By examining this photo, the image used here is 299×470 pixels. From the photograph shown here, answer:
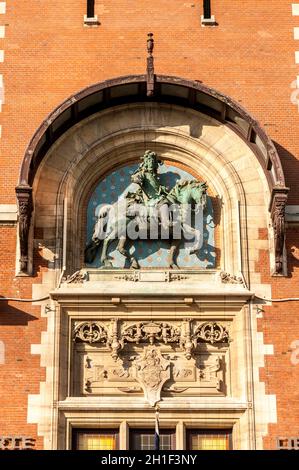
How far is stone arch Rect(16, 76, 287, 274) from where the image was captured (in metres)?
23.4

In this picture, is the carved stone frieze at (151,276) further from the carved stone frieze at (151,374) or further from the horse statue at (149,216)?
the carved stone frieze at (151,374)

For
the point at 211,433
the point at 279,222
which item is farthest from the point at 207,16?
the point at 211,433

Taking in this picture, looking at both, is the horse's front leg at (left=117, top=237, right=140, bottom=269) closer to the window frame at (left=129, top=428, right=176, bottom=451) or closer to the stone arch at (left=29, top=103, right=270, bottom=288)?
the stone arch at (left=29, top=103, right=270, bottom=288)

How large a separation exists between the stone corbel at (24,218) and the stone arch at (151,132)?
0.03 meters

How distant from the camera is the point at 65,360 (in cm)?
2253

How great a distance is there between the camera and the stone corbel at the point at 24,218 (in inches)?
891

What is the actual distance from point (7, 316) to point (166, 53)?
7.05 m

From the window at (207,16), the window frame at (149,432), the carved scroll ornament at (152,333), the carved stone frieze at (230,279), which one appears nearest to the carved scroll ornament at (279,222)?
the carved stone frieze at (230,279)

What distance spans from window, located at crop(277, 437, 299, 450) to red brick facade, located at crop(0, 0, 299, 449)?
3194 mm

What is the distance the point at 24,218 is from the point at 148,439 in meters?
4.99

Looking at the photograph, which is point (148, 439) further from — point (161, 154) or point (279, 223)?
point (161, 154)

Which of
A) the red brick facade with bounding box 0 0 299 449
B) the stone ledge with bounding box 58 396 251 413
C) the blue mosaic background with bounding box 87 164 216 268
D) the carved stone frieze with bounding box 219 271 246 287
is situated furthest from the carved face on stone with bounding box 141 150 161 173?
the stone ledge with bounding box 58 396 251 413
